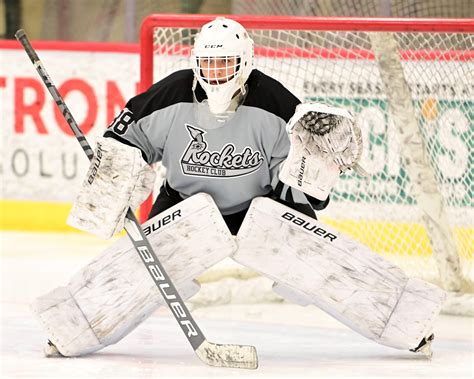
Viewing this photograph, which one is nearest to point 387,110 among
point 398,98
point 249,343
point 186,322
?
point 398,98

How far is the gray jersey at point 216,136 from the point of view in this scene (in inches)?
126

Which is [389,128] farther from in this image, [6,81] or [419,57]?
[6,81]

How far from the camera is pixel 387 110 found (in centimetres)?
446

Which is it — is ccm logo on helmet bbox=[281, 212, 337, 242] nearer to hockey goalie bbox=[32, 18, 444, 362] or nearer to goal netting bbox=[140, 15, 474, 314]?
hockey goalie bbox=[32, 18, 444, 362]

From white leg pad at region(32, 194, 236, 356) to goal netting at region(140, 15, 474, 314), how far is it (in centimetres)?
108

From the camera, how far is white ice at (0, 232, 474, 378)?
312 cm

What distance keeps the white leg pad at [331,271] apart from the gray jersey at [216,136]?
91 millimetres

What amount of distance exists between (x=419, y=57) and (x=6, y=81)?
7.77 ft

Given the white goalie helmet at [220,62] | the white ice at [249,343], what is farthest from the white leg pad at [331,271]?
the white goalie helmet at [220,62]

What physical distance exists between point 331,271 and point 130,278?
507 mm

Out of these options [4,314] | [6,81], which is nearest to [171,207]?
[4,314]

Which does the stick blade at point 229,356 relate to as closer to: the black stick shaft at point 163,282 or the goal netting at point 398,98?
the black stick shaft at point 163,282

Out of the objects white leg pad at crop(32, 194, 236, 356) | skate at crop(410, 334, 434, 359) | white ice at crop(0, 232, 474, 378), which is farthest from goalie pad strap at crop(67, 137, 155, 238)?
skate at crop(410, 334, 434, 359)

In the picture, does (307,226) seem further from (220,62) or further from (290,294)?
(220,62)
